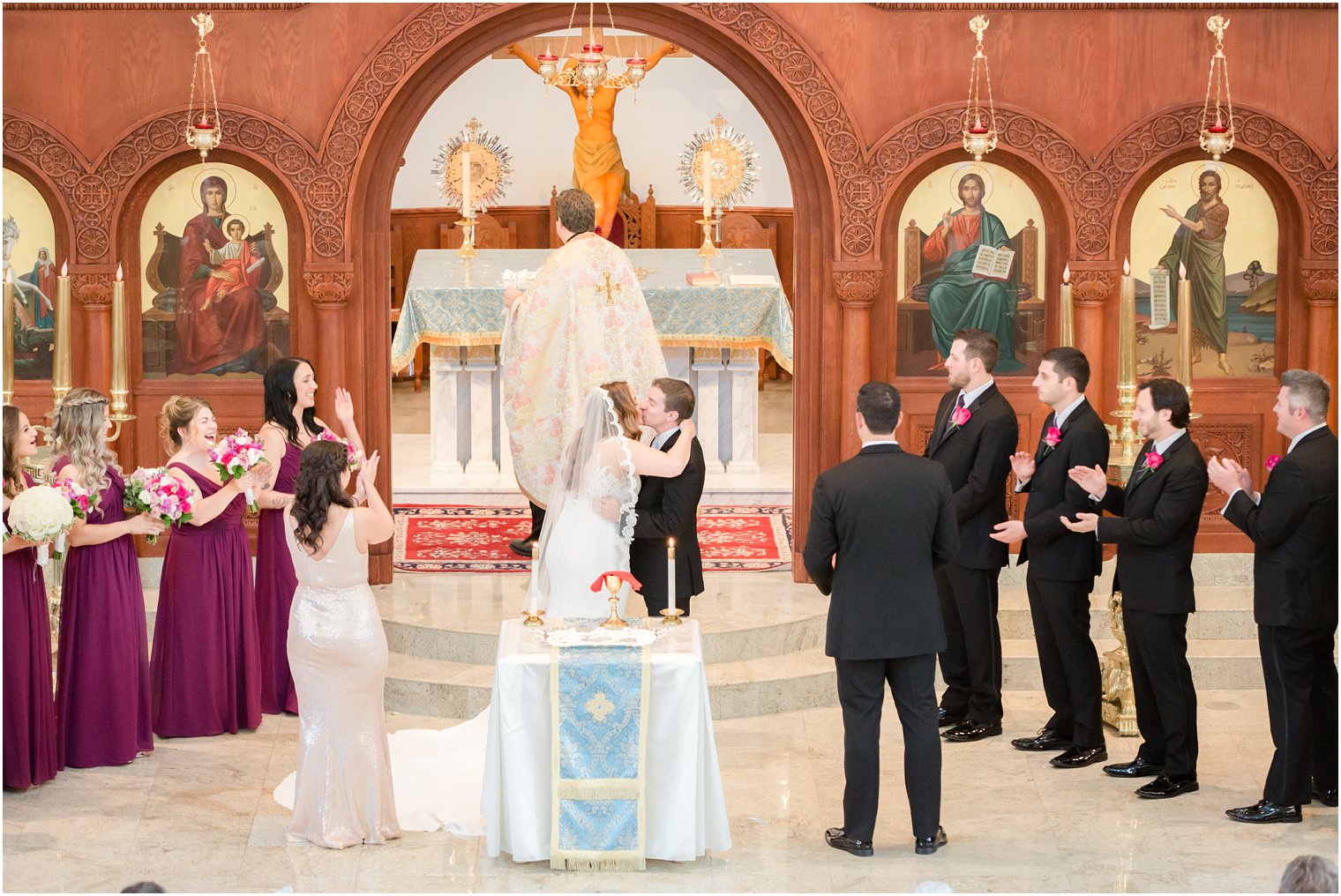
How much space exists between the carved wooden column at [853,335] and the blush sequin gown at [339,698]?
14.2 feet

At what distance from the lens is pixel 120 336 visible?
8.59m

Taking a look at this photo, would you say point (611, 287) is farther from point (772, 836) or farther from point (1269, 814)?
point (1269, 814)

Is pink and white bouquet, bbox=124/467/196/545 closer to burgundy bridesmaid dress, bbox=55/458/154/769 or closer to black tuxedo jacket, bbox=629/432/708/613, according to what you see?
burgundy bridesmaid dress, bbox=55/458/154/769

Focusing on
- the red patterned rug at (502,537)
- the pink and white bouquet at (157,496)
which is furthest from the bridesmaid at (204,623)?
the red patterned rug at (502,537)

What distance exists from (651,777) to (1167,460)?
2.76 meters

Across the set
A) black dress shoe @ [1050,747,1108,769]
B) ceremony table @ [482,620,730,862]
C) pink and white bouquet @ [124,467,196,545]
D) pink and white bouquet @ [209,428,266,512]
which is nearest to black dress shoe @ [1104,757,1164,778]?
black dress shoe @ [1050,747,1108,769]

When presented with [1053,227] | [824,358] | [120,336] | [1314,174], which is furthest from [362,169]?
[1314,174]

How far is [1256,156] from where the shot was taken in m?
10.5

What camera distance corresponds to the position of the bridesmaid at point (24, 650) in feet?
24.1

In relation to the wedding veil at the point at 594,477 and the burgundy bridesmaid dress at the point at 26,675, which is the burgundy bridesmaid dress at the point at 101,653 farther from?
the wedding veil at the point at 594,477

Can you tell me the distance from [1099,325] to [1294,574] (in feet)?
12.7

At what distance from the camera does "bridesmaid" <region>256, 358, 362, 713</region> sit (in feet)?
28.5

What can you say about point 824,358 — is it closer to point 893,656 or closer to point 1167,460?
point 1167,460

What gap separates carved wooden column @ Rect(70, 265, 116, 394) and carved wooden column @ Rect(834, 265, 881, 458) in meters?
4.55
